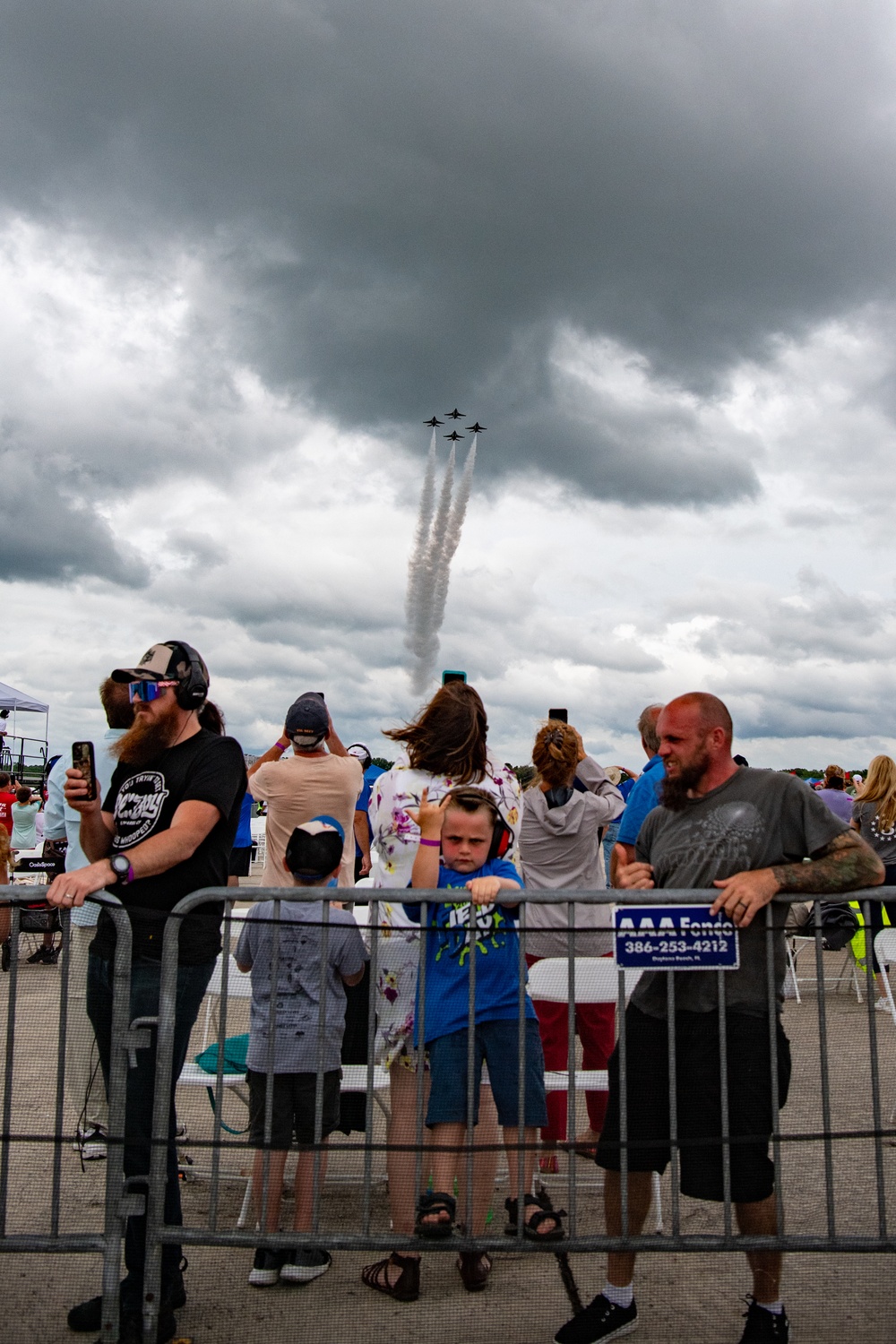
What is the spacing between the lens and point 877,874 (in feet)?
11.3

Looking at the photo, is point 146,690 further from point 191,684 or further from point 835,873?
point 835,873

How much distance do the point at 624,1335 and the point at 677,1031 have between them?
42.7 inches

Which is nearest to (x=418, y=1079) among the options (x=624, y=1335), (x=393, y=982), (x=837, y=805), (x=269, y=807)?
(x=393, y=982)

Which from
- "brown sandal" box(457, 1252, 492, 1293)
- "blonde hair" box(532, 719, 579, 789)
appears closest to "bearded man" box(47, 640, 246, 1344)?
"brown sandal" box(457, 1252, 492, 1293)

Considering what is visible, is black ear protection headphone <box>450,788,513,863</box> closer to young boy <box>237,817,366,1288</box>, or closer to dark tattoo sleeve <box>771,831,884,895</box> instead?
young boy <box>237,817,366,1288</box>

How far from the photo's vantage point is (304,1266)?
3799mm

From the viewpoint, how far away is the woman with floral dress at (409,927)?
139 inches

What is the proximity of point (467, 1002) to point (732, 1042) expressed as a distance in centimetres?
93

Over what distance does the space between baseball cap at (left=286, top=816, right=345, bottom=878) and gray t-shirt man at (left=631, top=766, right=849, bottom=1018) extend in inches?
48.5

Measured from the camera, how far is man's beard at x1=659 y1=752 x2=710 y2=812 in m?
3.62

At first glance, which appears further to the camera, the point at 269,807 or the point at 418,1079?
the point at 269,807

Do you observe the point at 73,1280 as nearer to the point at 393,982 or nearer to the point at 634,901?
the point at 393,982

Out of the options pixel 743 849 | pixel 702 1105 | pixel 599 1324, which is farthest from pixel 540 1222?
pixel 743 849

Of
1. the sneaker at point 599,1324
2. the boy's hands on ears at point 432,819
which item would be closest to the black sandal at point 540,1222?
the sneaker at point 599,1324
